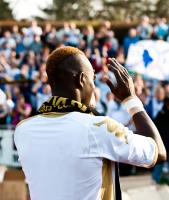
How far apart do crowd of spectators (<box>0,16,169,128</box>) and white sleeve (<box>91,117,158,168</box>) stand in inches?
334

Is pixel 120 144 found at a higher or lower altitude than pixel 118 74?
lower

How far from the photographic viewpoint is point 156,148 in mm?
2713

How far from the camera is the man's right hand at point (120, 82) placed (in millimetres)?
2814

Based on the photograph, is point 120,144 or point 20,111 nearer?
point 120,144

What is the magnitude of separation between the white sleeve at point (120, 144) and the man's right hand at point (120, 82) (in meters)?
0.20

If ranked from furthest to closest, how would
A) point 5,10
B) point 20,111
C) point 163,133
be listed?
point 5,10 < point 20,111 < point 163,133

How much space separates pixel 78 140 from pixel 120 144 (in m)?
0.18

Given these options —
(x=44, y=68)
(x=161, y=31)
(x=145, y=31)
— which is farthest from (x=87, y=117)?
(x=145, y=31)

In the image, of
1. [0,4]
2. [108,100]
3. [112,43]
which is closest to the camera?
[108,100]

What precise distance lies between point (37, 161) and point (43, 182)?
105 millimetres

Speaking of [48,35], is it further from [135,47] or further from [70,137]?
[70,137]

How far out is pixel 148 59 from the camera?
642 cm

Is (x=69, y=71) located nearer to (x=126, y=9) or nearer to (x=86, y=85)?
(x=86, y=85)

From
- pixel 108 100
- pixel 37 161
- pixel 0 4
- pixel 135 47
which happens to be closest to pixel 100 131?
pixel 37 161
